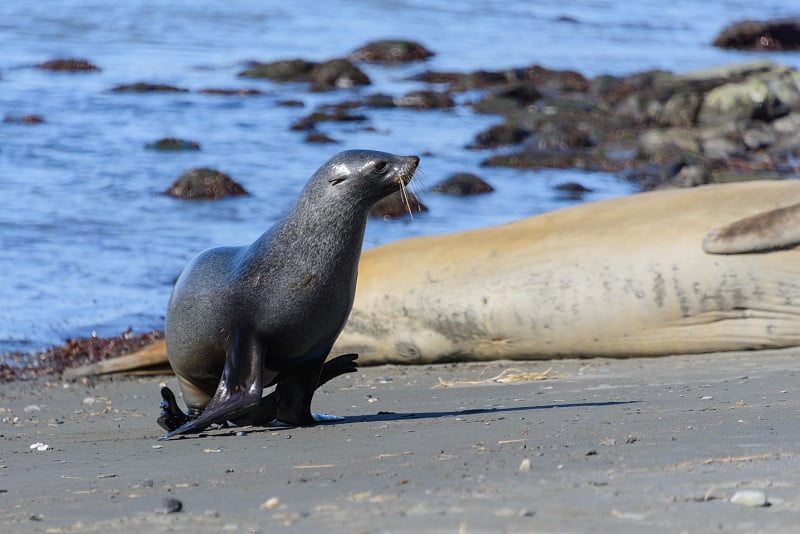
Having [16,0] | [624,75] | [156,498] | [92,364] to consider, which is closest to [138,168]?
[92,364]

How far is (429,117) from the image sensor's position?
2245cm

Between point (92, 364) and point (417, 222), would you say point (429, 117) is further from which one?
point (92, 364)

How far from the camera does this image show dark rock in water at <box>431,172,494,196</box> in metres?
15.1

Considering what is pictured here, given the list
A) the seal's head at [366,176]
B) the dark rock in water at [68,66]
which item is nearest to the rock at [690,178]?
the seal's head at [366,176]

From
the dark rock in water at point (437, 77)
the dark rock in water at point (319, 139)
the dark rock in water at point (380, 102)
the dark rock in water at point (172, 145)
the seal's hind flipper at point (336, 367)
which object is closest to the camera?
the seal's hind flipper at point (336, 367)

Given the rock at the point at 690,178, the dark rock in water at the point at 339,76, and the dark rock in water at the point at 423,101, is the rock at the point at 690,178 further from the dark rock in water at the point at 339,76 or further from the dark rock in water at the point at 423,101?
the dark rock in water at the point at 339,76

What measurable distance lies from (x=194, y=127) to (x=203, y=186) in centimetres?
625

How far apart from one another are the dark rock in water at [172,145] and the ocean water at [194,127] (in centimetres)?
23

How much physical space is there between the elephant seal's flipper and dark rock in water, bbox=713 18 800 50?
3308 centimetres

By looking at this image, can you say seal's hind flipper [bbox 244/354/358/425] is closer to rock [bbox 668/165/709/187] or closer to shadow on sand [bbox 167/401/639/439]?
shadow on sand [bbox 167/401/639/439]

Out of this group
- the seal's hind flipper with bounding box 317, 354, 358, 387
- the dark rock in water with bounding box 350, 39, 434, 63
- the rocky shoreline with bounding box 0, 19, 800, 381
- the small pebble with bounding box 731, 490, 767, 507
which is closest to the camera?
the small pebble with bounding box 731, 490, 767, 507

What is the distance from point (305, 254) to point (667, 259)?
287cm

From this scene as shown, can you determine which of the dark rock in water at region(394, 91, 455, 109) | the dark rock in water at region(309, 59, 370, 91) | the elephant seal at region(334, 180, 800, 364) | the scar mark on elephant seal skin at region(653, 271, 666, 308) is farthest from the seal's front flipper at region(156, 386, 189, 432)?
the dark rock in water at region(309, 59, 370, 91)

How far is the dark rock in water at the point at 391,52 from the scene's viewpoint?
3131 cm
